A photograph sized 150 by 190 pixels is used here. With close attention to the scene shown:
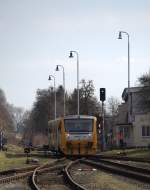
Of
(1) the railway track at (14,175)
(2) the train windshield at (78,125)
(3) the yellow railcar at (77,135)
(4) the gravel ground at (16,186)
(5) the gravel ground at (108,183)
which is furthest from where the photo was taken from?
(2) the train windshield at (78,125)

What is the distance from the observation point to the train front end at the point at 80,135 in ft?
142

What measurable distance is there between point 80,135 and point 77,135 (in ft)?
0.72

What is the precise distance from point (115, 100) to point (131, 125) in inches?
2376

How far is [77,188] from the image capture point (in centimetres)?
1839

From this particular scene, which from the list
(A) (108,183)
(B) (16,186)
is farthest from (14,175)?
(A) (108,183)

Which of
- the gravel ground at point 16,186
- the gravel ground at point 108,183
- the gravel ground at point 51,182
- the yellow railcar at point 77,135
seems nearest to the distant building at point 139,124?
the yellow railcar at point 77,135

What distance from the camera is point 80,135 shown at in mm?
43562

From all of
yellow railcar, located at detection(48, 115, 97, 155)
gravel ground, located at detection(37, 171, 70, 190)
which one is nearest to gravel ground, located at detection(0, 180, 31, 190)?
gravel ground, located at detection(37, 171, 70, 190)

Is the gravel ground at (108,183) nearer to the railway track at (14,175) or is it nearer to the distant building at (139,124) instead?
the railway track at (14,175)

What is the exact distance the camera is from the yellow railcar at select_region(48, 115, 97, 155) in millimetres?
43219

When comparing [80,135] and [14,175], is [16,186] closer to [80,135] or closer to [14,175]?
[14,175]

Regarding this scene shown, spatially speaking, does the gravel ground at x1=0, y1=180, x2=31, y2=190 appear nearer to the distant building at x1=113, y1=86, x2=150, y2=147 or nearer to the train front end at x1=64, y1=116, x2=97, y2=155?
the train front end at x1=64, y1=116, x2=97, y2=155

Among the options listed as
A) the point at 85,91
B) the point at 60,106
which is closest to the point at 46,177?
the point at 85,91

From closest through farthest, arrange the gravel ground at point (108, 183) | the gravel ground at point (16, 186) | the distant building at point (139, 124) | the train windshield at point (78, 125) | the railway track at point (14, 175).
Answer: the gravel ground at point (108, 183)
the gravel ground at point (16, 186)
the railway track at point (14, 175)
the train windshield at point (78, 125)
the distant building at point (139, 124)
